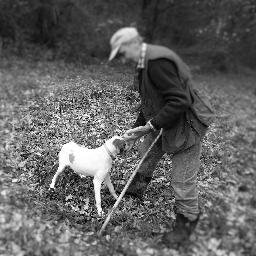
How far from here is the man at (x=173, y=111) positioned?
3.64m

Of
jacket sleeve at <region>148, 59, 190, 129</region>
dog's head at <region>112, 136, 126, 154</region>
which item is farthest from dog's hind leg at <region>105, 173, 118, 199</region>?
jacket sleeve at <region>148, 59, 190, 129</region>

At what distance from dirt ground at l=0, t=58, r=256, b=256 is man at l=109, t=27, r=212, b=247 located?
49 centimetres

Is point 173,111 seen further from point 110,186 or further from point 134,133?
point 110,186

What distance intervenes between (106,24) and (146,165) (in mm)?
9248

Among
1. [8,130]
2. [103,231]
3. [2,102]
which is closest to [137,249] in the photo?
[103,231]

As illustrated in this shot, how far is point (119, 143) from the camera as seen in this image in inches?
180

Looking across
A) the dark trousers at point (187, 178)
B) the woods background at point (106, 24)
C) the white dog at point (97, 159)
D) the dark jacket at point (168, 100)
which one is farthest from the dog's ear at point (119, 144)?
the woods background at point (106, 24)

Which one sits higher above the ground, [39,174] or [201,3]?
[201,3]

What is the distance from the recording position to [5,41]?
13656 millimetres

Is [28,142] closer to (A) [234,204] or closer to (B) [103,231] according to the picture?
(B) [103,231]

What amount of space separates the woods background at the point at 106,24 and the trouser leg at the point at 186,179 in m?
9.62

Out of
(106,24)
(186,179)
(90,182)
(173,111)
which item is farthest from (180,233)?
(106,24)

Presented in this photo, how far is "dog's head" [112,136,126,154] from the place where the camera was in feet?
14.9

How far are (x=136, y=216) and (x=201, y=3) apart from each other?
10.9 meters
